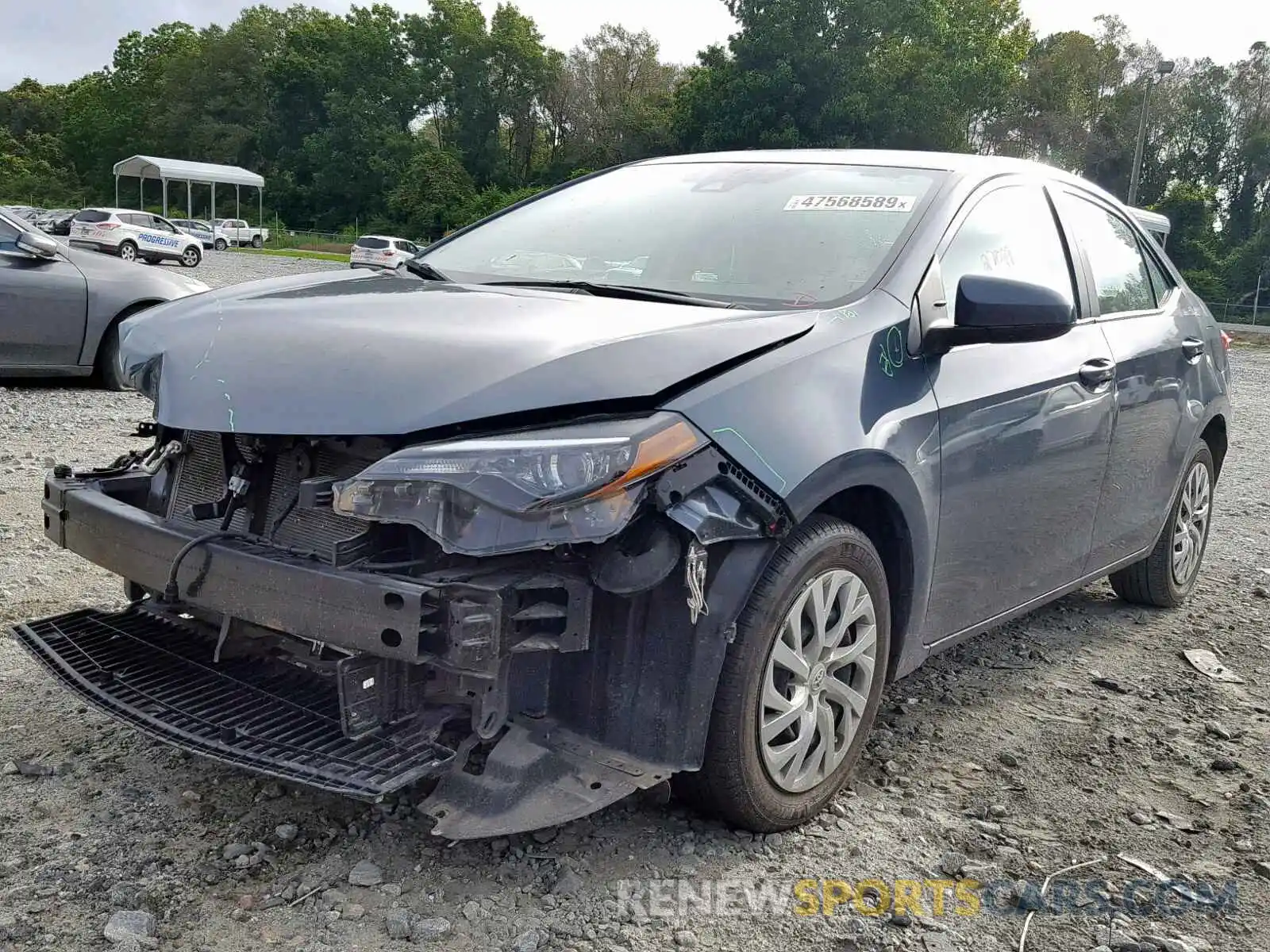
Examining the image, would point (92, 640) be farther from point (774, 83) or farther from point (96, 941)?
point (774, 83)

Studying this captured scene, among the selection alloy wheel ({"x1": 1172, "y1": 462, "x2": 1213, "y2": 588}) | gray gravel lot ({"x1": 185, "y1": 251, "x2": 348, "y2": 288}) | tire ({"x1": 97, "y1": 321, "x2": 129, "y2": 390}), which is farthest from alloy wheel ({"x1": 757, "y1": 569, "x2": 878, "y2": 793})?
gray gravel lot ({"x1": 185, "y1": 251, "x2": 348, "y2": 288})

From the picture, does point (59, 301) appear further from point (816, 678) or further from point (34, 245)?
point (816, 678)

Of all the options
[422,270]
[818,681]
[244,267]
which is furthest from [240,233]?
[818,681]

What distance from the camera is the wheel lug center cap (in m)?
2.75

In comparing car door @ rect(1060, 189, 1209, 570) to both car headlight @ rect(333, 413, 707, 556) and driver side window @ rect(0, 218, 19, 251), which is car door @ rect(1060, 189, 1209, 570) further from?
driver side window @ rect(0, 218, 19, 251)

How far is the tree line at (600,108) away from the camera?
1656 inches

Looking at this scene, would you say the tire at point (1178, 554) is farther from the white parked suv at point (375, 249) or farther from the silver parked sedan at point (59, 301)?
the white parked suv at point (375, 249)

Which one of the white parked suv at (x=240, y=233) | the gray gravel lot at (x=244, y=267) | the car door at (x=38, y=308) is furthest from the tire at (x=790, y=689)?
the white parked suv at (x=240, y=233)

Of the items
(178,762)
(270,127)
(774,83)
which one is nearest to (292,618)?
(178,762)

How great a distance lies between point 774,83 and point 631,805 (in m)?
41.7

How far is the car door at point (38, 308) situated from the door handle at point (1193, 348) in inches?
282

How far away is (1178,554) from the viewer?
16.1ft

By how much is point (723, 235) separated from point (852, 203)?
0.39m

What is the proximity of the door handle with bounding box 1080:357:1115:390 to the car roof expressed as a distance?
2.20 ft
